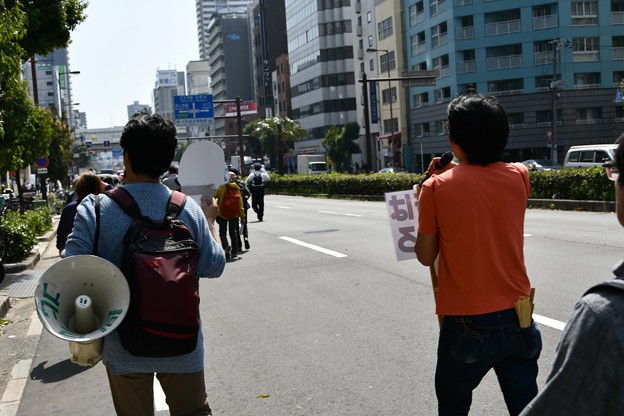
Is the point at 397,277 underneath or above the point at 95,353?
underneath

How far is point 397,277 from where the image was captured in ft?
34.3

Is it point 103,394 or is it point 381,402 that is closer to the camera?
point 381,402

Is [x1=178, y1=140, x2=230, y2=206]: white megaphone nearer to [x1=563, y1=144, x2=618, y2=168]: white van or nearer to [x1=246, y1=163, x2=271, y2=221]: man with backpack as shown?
[x1=246, y1=163, x2=271, y2=221]: man with backpack

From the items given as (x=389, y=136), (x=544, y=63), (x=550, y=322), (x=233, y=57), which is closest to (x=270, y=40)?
(x=233, y=57)

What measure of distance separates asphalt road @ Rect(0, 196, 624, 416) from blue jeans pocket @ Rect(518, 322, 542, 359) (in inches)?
68.9

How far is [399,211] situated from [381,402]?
161 centimetres

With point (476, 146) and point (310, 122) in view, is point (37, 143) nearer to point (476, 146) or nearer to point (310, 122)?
point (476, 146)

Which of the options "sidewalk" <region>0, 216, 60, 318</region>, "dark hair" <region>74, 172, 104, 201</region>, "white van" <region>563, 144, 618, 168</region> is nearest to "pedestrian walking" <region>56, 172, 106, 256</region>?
"dark hair" <region>74, 172, 104, 201</region>

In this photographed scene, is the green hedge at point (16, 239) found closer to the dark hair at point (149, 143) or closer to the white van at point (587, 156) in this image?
the dark hair at point (149, 143)

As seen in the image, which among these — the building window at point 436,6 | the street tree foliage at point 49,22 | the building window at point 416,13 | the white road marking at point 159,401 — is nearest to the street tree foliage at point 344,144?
the building window at point 416,13

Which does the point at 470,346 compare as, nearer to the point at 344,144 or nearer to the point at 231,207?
the point at 231,207

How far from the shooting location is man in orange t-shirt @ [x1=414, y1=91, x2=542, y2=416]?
10.2ft

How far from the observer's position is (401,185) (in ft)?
102

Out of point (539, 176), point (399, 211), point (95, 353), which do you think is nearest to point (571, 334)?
point (95, 353)
